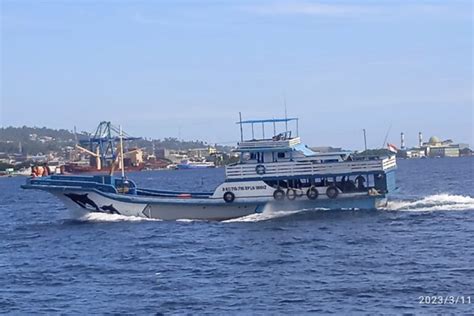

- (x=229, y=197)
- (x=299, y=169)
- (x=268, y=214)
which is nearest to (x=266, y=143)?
(x=299, y=169)

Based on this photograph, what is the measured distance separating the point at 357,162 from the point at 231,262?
1394 centimetres

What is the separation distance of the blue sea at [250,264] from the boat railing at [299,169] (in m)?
1.91

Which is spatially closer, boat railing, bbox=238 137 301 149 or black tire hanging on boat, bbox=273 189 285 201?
black tire hanging on boat, bbox=273 189 285 201

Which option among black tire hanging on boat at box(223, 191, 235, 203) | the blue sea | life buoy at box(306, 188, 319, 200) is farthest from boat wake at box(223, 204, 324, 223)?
black tire hanging on boat at box(223, 191, 235, 203)

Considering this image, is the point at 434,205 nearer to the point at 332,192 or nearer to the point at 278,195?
the point at 332,192

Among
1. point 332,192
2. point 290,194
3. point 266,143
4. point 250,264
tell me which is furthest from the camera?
→ point 266,143

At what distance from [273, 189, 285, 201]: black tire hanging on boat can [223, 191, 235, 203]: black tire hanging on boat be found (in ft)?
6.47

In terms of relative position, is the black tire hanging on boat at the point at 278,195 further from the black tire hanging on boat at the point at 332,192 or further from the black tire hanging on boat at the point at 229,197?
the black tire hanging on boat at the point at 332,192

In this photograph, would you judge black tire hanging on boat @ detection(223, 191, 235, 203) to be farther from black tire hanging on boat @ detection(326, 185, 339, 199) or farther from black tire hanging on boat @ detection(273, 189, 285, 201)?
black tire hanging on boat @ detection(326, 185, 339, 199)

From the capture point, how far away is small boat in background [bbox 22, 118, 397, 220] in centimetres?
4300

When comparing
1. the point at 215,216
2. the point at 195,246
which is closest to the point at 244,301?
the point at 195,246

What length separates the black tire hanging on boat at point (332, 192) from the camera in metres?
43.1

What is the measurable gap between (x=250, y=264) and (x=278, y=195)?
515 inches

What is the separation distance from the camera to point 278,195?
43094mm
